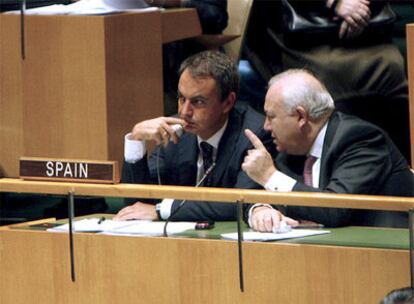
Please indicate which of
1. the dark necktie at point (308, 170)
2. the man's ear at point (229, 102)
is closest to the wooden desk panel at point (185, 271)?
the dark necktie at point (308, 170)

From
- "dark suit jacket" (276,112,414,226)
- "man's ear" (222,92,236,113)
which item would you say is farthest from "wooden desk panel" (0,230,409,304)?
"man's ear" (222,92,236,113)

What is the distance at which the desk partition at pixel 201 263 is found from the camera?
9.76 ft

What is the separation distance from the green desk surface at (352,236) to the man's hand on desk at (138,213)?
202mm

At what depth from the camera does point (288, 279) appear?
120 inches

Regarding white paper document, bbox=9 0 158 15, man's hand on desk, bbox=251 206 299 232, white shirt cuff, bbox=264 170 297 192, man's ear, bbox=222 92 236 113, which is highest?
white paper document, bbox=9 0 158 15

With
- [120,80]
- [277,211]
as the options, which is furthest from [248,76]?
[277,211]

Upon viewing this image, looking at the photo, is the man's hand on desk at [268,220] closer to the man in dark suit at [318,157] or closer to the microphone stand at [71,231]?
the man in dark suit at [318,157]

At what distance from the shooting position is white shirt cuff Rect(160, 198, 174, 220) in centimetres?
336

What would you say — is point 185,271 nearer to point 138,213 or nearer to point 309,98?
point 138,213

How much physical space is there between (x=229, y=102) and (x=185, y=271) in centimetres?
56

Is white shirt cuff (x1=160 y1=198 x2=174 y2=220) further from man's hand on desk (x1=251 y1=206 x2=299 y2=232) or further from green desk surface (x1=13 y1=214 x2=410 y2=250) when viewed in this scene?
man's hand on desk (x1=251 y1=206 x2=299 y2=232)

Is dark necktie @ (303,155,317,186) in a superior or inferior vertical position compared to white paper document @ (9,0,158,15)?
inferior

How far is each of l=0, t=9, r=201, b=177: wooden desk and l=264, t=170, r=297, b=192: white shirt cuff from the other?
50cm

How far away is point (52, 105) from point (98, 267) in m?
0.49
